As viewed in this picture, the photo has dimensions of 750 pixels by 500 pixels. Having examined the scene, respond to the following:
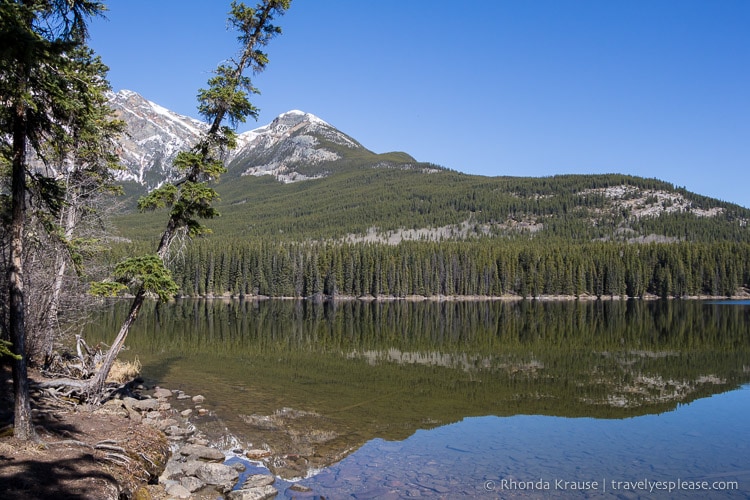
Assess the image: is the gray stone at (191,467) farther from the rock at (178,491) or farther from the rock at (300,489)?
the rock at (300,489)

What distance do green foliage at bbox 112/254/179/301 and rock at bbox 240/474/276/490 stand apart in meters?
6.91

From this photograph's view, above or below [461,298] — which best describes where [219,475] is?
above

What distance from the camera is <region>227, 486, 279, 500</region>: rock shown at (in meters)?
13.9

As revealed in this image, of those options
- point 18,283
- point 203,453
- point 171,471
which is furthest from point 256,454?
point 18,283

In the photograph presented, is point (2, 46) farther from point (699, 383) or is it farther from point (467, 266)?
point (467, 266)

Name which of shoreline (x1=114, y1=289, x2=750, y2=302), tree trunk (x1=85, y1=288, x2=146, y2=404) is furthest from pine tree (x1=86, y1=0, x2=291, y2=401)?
shoreline (x1=114, y1=289, x2=750, y2=302)

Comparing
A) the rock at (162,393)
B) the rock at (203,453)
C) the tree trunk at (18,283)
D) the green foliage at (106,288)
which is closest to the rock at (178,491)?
the rock at (203,453)

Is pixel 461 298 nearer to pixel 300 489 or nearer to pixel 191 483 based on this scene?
pixel 300 489

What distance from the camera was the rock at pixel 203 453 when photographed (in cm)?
1678

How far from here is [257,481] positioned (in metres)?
14.9

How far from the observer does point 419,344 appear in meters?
49.1

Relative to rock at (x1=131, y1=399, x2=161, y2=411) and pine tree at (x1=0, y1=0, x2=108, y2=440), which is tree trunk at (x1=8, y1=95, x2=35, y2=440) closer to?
pine tree at (x1=0, y1=0, x2=108, y2=440)

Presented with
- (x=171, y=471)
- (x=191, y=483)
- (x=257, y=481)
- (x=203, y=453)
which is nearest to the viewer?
(x=191, y=483)

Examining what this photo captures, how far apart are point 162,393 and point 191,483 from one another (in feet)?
38.5
